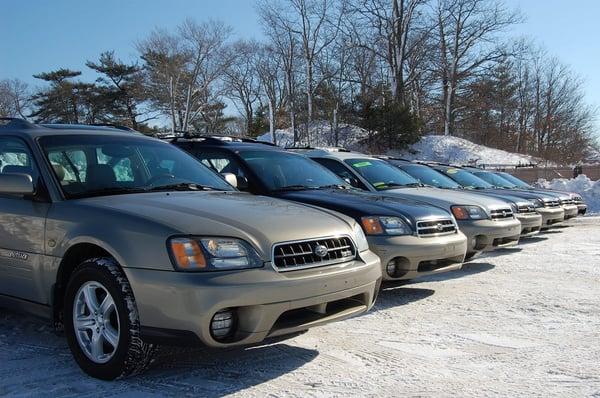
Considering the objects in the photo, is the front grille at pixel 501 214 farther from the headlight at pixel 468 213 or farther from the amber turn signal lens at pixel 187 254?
the amber turn signal lens at pixel 187 254

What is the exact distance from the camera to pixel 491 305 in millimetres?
5766

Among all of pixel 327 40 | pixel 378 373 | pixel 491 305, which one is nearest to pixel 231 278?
pixel 378 373

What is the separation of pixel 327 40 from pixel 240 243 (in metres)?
40.6

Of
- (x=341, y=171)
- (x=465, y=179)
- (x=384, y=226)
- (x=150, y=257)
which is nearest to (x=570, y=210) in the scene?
(x=465, y=179)

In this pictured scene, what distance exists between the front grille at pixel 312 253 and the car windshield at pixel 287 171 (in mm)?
2327

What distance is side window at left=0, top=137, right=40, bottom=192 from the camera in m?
4.34

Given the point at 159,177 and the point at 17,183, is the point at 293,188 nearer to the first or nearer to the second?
the point at 159,177

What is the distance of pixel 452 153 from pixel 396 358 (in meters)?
34.4

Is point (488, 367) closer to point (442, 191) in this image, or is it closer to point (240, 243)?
point (240, 243)

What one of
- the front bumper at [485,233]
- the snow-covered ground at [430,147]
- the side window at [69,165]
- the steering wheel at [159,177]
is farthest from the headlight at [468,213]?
the snow-covered ground at [430,147]

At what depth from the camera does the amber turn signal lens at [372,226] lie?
5.62 meters

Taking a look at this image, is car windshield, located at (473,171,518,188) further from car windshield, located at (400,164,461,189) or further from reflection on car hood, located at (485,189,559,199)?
car windshield, located at (400,164,461,189)

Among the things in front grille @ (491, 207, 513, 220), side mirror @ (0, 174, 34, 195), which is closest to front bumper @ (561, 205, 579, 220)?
front grille @ (491, 207, 513, 220)

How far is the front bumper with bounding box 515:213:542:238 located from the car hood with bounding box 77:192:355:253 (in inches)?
268
